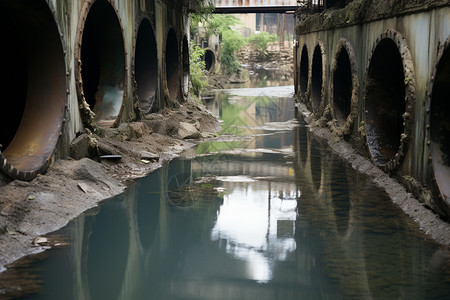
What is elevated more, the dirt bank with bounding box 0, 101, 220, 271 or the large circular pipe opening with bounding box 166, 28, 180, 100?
the large circular pipe opening with bounding box 166, 28, 180, 100

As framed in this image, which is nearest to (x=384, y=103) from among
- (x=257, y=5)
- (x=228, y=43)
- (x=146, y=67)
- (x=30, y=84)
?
(x=30, y=84)

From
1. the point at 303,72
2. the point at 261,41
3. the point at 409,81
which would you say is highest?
the point at 261,41

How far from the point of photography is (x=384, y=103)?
33.1ft

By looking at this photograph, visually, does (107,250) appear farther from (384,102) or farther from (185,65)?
(185,65)

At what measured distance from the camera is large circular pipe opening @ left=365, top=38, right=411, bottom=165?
32.3ft

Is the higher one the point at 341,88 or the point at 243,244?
the point at 341,88

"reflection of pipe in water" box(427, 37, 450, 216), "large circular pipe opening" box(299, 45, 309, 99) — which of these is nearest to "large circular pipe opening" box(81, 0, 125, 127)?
"reflection of pipe in water" box(427, 37, 450, 216)

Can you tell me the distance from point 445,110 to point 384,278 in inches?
96.5

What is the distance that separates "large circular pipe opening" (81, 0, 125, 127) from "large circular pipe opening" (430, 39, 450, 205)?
19.5ft

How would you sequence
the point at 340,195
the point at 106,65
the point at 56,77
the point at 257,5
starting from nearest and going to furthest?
the point at 56,77 → the point at 340,195 → the point at 106,65 → the point at 257,5

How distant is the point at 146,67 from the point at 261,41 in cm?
4148

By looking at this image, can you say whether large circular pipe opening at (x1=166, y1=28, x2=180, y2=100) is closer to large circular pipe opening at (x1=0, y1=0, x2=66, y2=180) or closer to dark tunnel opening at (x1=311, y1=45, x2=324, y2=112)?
dark tunnel opening at (x1=311, y1=45, x2=324, y2=112)

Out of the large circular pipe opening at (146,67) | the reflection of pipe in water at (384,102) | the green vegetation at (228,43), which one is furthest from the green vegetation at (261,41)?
the reflection of pipe in water at (384,102)

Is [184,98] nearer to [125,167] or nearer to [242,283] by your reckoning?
[125,167]
